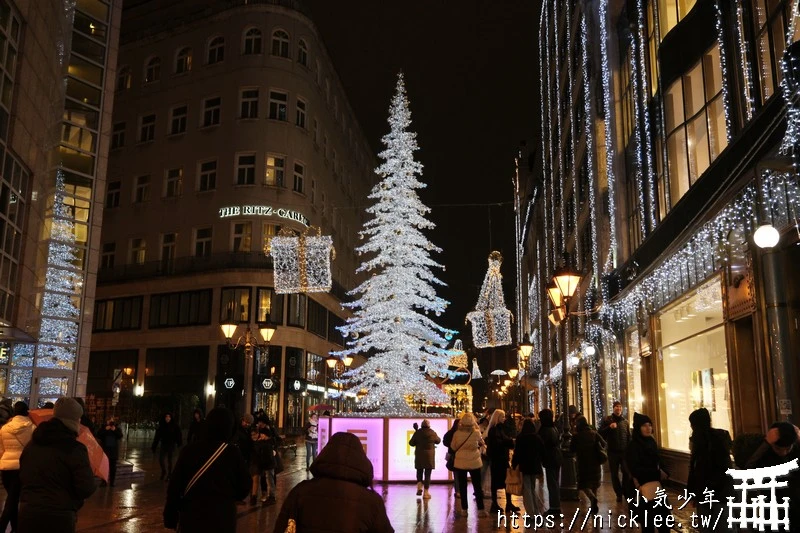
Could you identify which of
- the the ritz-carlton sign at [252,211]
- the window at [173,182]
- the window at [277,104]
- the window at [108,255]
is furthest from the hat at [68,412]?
the window at [108,255]

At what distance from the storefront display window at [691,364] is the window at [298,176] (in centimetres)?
3504

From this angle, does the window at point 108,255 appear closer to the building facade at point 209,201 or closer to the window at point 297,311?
the building facade at point 209,201

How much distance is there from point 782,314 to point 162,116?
49085 millimetres

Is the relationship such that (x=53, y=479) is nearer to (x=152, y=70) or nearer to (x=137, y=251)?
(x=137, y=251)

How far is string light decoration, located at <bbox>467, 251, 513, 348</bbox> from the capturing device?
3819cm

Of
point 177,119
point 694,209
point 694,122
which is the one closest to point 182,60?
point 177,119

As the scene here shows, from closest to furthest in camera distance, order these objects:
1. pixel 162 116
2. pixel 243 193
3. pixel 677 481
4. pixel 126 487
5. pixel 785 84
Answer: pixel 785 84 < pixel 677 481 < pixel 126 487 < pixel 243 193 < pixel 162 116

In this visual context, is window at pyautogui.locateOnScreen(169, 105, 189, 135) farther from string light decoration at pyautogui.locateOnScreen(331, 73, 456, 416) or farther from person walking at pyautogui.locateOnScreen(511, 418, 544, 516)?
person walking at pyautogui.locateOnScreen(511, 418, 544, 516)

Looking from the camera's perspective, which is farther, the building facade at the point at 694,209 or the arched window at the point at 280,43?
the arched window at the point at 280,43

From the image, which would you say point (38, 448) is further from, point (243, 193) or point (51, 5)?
point (243, 193)

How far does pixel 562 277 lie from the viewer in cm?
1477

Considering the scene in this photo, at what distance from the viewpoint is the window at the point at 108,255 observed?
174 feet

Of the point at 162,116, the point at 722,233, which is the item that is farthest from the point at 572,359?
the point at 162,116

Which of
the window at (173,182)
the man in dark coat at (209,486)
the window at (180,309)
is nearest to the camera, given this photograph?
the man in dark coat at (209,486)
